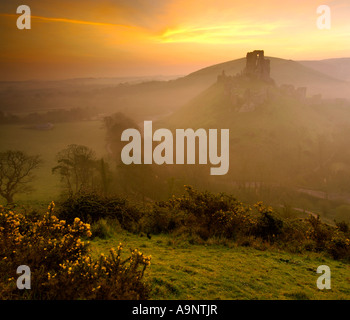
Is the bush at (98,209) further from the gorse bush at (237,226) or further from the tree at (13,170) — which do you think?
the tree at (13,170)

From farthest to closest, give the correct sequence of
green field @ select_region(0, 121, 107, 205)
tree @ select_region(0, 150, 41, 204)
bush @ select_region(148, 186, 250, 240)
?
green field @ select_region(0, 121, 107, 205) < tree @ select_region(0, 150, 41, 204) < bush @ select_region(148, 186, 250, 240)

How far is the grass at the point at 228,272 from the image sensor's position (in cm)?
680

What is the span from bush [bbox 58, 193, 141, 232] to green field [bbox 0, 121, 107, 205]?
35.1 meters

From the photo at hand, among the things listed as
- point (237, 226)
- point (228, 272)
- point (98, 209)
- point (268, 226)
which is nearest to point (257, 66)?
point (268, 226)

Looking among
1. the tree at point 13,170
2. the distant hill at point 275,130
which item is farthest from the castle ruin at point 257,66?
the tree at point 13,170

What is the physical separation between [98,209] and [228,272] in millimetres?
8022

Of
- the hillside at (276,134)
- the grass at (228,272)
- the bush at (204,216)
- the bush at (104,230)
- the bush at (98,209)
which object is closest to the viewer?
the grass at (228,272)

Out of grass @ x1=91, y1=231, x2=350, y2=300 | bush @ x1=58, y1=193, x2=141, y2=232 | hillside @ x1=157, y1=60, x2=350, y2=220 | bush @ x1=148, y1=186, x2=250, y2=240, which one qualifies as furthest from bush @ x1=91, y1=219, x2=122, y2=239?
hillside @ x1=157, y1=60, x2=350, y2=220

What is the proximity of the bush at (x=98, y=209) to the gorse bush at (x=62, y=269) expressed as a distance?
20.3 feet

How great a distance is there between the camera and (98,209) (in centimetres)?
1368

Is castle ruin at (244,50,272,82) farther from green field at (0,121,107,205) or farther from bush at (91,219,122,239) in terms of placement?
bush at (91,219,122,239)

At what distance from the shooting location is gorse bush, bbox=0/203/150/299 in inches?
204
